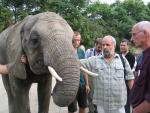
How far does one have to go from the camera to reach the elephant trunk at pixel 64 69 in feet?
18.4

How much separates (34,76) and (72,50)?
1436 mm

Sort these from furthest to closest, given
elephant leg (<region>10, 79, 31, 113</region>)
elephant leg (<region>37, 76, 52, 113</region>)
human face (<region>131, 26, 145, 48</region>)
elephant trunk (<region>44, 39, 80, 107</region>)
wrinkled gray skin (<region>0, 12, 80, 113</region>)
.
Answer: elephant leg (<region>37, 76, 52, 113</region>)
elephant leg (<region>10, 79, 31, 113</region>)
wrinkled gray skin (<region>0, 12, 80, 113</region>)
elephant trunk (<region>44, 39, 80, 107</region>)
human face (<region>131, 26, 145, 48</region>)

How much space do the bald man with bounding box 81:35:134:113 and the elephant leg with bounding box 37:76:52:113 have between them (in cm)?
123

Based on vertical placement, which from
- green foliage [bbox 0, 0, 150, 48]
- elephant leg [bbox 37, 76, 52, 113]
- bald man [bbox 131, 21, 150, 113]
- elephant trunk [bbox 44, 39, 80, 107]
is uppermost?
bald man [bbox 131, 21, 150, 113]

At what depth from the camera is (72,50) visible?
6.01 metres

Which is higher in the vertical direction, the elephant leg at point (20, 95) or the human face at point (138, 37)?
the human face at point (138, 37)

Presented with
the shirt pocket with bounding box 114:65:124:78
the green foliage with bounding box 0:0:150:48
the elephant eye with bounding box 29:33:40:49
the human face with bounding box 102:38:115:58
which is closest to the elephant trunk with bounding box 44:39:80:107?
the elephant eye with bounding box 29:33:40:49

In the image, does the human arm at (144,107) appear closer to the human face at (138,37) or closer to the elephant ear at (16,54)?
the human face at (138,37)

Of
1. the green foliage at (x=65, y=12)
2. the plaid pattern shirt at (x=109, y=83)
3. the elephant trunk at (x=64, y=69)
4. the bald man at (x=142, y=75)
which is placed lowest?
the green foliage at (x=65, y=12)

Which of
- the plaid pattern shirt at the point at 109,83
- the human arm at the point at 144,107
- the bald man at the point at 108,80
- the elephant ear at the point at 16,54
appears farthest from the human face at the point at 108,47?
the human arm at the point at 144,107

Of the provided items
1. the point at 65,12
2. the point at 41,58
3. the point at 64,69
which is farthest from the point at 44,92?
the point at 65,12

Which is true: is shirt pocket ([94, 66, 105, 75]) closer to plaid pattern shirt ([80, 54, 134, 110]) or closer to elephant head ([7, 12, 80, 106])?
plaid pattern shirt ([80, 54, 134, 110])

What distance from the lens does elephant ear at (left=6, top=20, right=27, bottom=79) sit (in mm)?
6930

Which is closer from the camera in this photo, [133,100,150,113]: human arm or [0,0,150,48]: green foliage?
[133,100,150,113]: human arm
